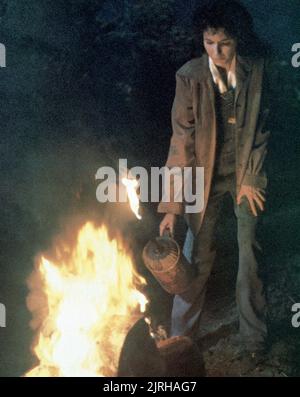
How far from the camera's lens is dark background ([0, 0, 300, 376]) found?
17.5 ft

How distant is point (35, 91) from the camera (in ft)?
17.9

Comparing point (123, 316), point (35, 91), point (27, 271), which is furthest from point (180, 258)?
point (35, 91)

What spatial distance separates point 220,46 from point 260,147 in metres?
1.15

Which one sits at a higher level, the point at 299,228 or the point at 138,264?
the point at 299,228

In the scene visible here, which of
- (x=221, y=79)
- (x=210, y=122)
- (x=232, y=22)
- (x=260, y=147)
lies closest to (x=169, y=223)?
(x=210, y=122)

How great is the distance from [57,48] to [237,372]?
14.2 feet

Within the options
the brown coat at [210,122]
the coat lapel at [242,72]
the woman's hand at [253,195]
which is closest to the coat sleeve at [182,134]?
the brown coat at [210,122]

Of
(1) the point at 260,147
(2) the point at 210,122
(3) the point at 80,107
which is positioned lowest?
(1) the point at 260,147

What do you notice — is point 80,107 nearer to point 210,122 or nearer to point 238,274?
point 210,122

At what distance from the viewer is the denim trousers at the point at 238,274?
4.73m

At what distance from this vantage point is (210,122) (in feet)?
15.3

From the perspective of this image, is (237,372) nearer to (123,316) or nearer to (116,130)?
(123,316)

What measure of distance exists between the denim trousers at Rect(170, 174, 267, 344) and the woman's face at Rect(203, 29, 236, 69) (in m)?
1.25
